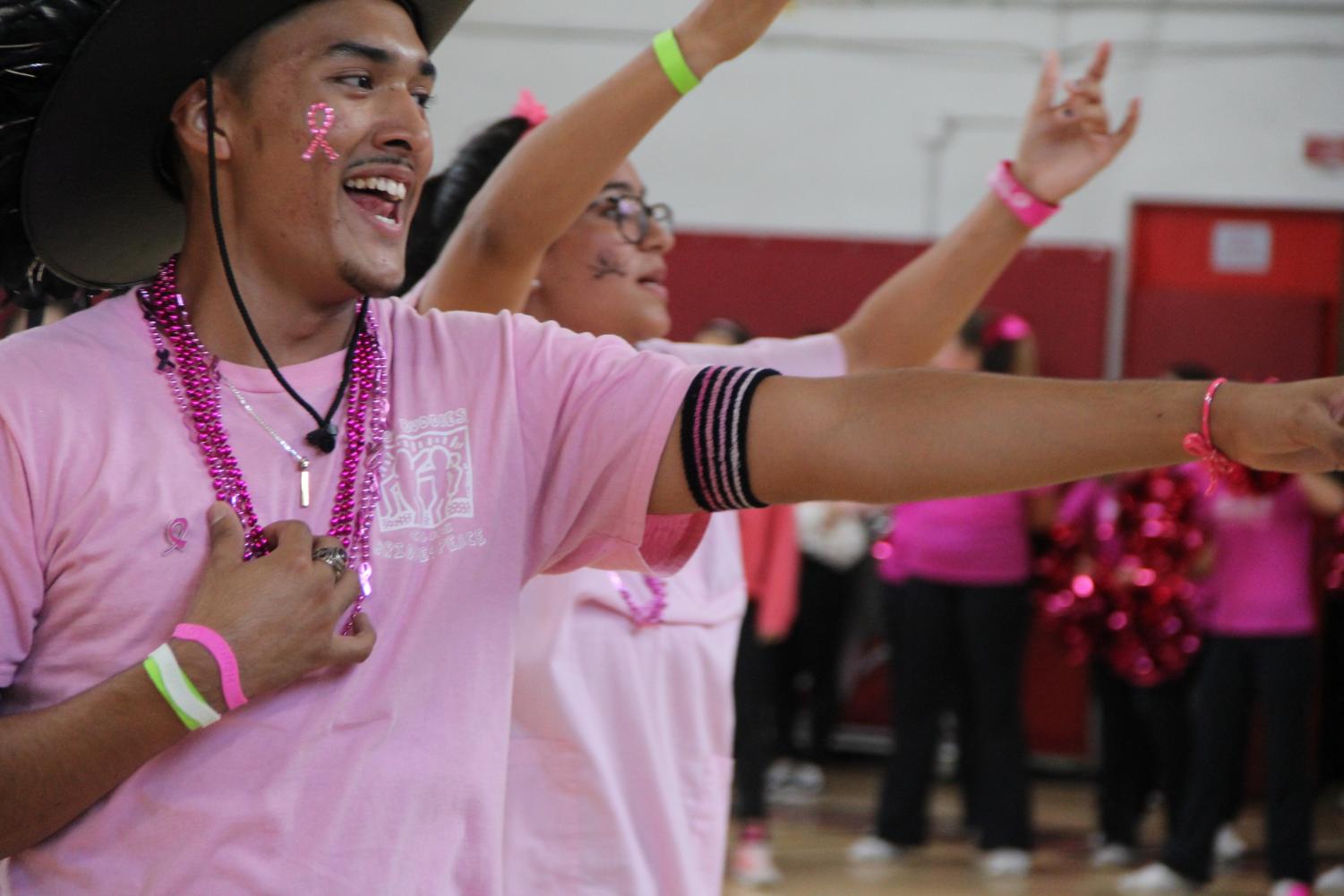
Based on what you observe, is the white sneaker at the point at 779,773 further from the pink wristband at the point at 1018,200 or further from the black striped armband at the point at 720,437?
the black striped armband at the point at 720,437

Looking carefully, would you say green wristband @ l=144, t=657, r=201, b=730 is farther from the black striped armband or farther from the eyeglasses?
the eyeglasses

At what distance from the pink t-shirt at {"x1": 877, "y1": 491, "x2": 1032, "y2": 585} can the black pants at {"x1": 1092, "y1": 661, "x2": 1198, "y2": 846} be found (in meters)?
0.71

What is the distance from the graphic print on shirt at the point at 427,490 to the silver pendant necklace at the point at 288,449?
0.07 metres

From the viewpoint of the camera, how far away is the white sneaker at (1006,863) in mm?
5961

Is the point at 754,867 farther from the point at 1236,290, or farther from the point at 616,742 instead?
the point at 1236,290

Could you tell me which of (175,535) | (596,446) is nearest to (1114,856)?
(596,446)

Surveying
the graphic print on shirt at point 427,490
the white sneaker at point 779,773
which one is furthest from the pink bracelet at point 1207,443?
the white sneaker at point 779,773

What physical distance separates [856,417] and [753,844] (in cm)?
456

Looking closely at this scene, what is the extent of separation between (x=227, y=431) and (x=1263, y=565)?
4798 millimetres

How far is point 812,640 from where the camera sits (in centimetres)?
760

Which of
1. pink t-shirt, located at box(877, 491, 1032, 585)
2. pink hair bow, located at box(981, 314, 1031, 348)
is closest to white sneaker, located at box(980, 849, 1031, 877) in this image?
pink t-shirt, located at box(877, 491, 1032, 585)

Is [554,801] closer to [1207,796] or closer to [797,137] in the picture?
[1207,796]

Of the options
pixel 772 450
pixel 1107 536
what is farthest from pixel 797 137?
pixel 772 450

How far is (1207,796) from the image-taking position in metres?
5.71
